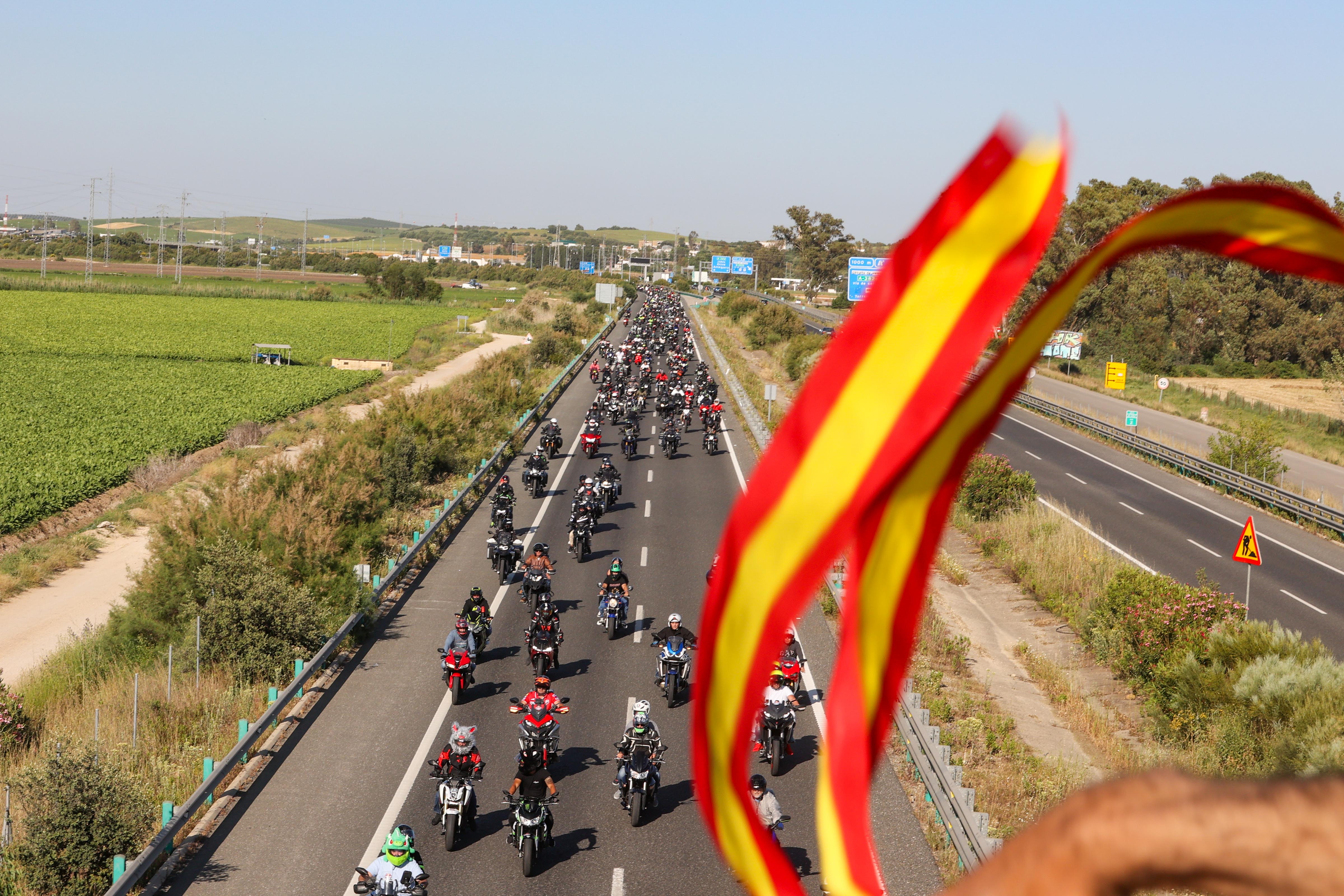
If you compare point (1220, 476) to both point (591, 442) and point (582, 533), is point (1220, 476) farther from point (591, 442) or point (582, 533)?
point (582, 533)

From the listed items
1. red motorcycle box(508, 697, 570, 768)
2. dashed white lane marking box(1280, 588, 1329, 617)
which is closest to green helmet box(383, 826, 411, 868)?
red motorcycle box(508, 697, 570, 768)

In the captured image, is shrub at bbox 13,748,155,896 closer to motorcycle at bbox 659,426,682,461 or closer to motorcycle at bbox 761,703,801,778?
motorcycle at bbox 761,703,801,778

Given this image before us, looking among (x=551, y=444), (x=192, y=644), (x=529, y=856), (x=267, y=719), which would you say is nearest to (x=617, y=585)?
(x=267, y=719)

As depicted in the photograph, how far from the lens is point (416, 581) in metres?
22.3

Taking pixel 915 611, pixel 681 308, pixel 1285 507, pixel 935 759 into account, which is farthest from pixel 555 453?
pixel 681 308

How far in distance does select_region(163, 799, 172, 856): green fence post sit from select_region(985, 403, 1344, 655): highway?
721 inches

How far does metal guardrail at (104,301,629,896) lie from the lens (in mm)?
10383

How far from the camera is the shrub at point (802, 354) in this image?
5647 cm

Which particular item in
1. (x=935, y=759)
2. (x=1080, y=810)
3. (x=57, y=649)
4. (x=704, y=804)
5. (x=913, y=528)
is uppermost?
(x=913, y=528)

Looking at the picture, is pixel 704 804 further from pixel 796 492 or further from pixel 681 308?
pixel 681 308

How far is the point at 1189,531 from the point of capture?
2897cm

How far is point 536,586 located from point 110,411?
Result: 3511 cm

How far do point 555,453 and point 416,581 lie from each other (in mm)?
14610

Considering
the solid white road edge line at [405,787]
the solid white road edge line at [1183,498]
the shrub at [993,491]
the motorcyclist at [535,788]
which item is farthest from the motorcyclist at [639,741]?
the shrub at [993,491]
